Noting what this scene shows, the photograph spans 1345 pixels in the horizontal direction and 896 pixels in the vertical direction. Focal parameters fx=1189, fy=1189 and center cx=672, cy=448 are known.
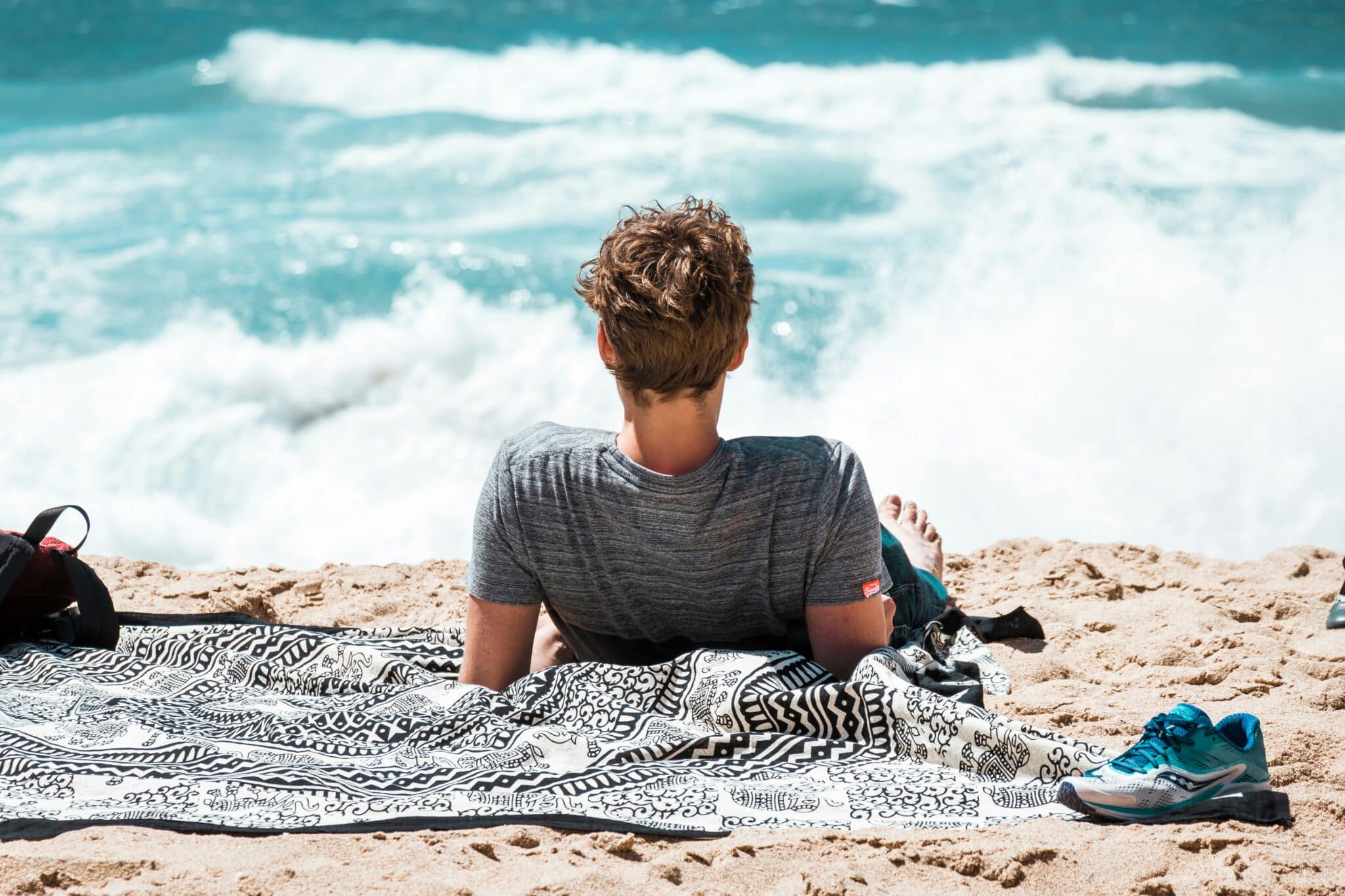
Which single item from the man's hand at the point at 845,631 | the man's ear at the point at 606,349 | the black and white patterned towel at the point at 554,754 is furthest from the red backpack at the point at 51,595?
the man's hand at the point at 845,631

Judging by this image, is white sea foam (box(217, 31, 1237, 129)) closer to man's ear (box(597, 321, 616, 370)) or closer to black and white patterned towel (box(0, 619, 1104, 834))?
man's ear (box(597, 321, 616, 370))

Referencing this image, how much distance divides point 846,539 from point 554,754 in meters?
0.74

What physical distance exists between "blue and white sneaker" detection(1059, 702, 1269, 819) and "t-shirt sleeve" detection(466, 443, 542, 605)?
1191 millimetres

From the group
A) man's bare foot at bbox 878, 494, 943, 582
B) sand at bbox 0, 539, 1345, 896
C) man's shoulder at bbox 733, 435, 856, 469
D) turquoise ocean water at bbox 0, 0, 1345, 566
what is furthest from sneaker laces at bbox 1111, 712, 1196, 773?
turquoise ocean water at bbox 0, 0, 1345, 566

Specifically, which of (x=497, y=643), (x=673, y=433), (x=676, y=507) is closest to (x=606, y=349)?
(x=673, y=433)

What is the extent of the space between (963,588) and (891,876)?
7.57ft

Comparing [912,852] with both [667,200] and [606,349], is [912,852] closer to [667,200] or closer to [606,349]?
[606,349]

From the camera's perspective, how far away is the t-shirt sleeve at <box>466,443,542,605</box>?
2566 mm

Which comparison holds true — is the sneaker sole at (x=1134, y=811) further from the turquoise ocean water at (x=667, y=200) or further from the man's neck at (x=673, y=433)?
the turquoise ocean water at (x=667, y=200)

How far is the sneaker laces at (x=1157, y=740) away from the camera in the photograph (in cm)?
202

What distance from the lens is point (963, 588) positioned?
4.07m

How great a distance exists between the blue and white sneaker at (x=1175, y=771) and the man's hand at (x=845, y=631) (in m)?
0.61

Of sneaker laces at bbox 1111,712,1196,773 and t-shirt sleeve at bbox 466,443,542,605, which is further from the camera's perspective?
t-shirt sleeve at bbox 466,443,542,605

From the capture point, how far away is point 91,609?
128 inches
